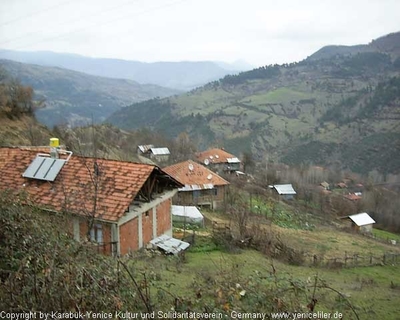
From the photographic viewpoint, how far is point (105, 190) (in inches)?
575

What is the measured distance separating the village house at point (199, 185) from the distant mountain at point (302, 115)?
6476cm

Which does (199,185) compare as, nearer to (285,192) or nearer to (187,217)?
(187,217)

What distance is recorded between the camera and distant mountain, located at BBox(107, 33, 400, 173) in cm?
10725

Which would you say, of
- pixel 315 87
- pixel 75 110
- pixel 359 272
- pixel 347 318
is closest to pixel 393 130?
pixel 315 87

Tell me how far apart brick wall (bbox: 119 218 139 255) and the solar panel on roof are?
3.42m

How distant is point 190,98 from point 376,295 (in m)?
161

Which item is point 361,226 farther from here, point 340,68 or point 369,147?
point 340,68

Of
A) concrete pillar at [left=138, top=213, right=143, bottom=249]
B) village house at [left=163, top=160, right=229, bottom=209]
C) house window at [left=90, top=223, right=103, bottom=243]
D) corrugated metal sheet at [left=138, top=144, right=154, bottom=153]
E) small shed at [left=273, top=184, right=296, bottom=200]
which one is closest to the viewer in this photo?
house window at [left=90, top=223, right=103, bottom=243]

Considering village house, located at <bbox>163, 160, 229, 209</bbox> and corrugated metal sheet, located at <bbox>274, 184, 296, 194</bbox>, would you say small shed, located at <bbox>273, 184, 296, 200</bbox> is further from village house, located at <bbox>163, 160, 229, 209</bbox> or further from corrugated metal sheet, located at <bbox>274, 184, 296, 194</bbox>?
village house, located at <bbox>163, 160, 229, 209</bbox>

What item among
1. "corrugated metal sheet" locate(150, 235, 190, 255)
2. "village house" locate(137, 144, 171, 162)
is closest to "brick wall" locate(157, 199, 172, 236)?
"corrugated metal sheet" locate(150, 235, 190, 255)

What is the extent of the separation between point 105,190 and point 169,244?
3.41m

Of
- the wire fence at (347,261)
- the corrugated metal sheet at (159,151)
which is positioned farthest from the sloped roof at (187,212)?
the corrugated metal sheet at (159,151)

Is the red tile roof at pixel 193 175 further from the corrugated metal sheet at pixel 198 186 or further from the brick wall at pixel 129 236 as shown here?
the brick wall at pixel 129 236

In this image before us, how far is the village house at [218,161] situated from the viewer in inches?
2667
